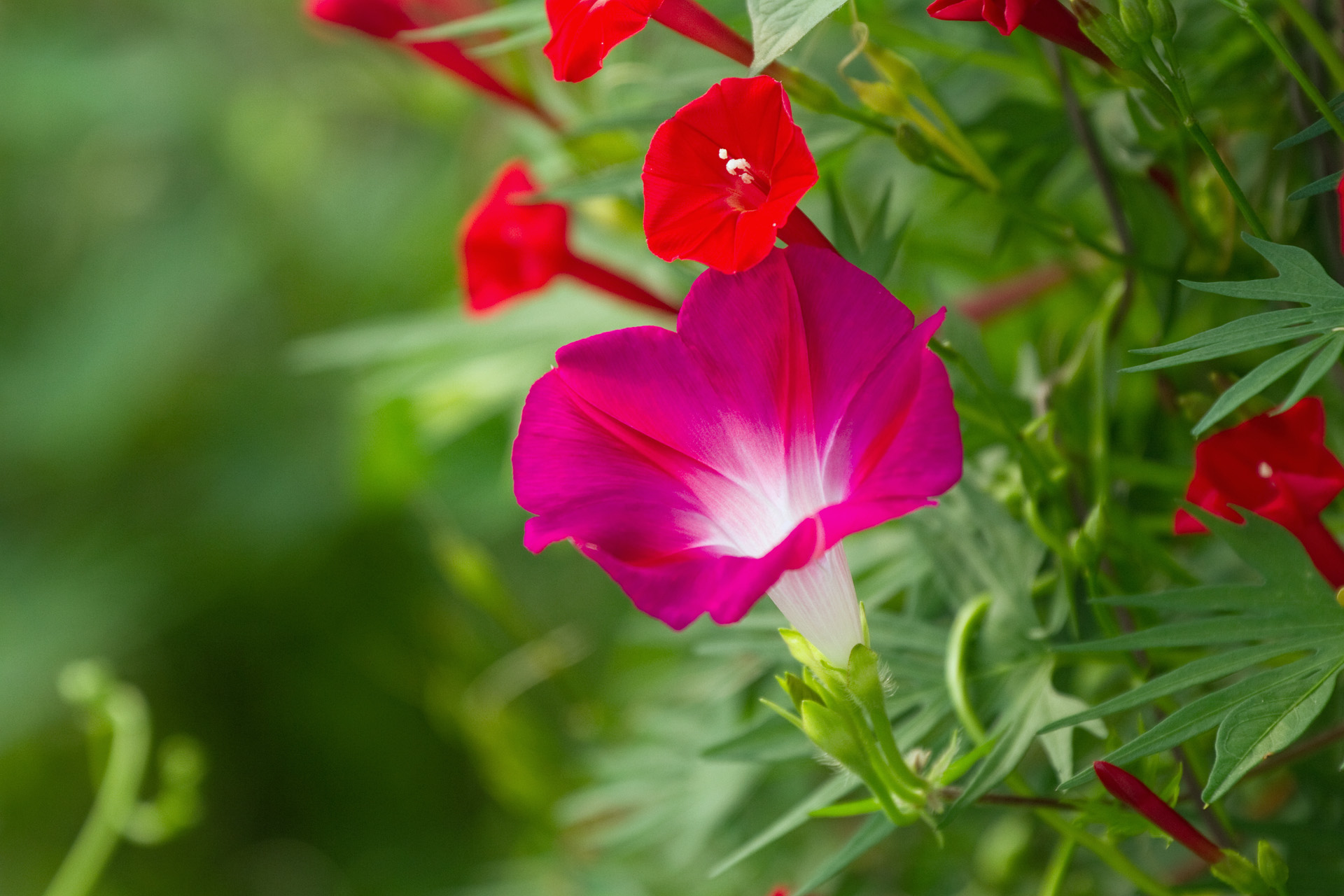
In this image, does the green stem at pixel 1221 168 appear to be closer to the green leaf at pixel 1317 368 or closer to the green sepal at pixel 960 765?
the green leaf at pixel 1317 368

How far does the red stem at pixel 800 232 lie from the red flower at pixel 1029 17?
0.05 metres

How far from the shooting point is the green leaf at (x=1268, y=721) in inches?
9.3

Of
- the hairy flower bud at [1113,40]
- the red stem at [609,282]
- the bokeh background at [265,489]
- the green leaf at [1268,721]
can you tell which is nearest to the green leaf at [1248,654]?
the green leaf at [1268,721]

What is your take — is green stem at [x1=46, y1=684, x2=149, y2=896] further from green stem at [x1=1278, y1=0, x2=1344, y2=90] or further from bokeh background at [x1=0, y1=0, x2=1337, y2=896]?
green stem at [x1=1278, y1=0, x2=1344, y2=90]

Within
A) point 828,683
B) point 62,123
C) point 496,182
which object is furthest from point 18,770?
point 828,683

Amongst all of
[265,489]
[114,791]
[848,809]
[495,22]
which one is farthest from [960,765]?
[265,489]

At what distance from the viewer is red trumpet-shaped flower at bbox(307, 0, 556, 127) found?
388 millimetres

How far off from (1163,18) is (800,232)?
0.09 meters

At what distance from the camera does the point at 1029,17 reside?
26cm

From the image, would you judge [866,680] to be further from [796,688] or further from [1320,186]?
[1320,186]

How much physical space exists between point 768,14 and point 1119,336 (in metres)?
0.19

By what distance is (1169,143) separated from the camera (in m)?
0.35

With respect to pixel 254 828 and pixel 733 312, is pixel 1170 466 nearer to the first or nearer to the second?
pixel 733 312

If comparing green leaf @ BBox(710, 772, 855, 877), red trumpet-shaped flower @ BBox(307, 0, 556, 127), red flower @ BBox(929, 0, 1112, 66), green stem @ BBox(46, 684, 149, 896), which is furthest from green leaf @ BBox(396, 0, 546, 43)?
green stem @ BBox(46, 684, 149, 896)
